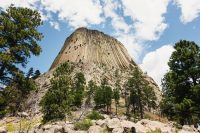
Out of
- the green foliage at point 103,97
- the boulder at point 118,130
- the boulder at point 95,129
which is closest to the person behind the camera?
the boulder at point 118,130

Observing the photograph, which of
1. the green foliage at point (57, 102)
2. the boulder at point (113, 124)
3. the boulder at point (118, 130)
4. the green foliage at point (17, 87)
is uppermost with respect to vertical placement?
the green foliage at point (57, 102)

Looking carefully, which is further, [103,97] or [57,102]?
[103,97]

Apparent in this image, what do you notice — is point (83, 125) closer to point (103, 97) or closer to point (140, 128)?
point (140, 128)

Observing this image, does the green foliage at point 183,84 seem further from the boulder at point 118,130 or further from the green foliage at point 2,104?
the green foliage at point 2,104

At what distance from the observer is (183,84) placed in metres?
36.4

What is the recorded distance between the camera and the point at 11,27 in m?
21.4

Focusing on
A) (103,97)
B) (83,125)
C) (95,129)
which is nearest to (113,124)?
(95,129)

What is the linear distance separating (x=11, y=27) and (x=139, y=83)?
250 feet

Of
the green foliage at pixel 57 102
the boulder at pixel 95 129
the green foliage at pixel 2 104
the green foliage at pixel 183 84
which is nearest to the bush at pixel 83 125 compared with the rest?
the boulder at pixel 95 129

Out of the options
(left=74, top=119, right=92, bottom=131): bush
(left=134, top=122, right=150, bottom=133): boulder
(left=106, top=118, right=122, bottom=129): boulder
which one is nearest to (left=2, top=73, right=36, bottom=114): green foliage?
(left=74, top=119, right=92, bottom=131): bush

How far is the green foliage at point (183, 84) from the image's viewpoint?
3444cm

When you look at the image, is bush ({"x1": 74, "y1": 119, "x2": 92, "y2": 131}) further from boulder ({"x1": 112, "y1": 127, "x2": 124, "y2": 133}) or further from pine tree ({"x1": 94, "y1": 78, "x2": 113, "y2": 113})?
pine tree ({"x1": 94, "y1": 78, "x2": 113, "y2": 113})

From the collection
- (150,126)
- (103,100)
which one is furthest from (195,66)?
(103,100)

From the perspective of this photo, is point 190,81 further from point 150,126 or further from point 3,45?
point 3,45
